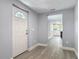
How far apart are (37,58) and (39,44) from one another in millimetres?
1949

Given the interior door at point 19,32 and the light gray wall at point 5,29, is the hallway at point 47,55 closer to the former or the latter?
the interior door at point 19,32

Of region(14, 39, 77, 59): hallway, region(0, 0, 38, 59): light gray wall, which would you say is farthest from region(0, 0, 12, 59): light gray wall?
region(14, 39, 77, 59): hallway

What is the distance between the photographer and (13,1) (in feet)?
7.30

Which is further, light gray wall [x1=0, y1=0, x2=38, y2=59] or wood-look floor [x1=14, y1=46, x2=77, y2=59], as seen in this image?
wood-look floor [x1=14, y1=46, x2=77, y2=59]

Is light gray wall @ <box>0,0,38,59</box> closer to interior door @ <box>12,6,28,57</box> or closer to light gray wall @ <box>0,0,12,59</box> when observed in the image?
light gray wall @ <box>0,0,12,59</box>

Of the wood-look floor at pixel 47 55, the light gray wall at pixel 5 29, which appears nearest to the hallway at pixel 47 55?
the wood-look floor at pixel 47 55

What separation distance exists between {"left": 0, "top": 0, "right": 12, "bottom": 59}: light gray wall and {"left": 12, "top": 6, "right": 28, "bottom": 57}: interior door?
33 centimetres

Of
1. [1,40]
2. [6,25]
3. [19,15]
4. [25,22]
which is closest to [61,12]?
[25,22]

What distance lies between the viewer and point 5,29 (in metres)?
1.92

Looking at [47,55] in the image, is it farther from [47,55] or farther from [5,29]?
[5,29]

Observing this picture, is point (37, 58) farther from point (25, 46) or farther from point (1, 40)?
point (1, 40)

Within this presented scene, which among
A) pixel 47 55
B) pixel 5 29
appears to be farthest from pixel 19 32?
pixel 47 55

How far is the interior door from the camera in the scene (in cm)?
244

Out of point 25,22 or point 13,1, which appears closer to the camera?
point 13,1
